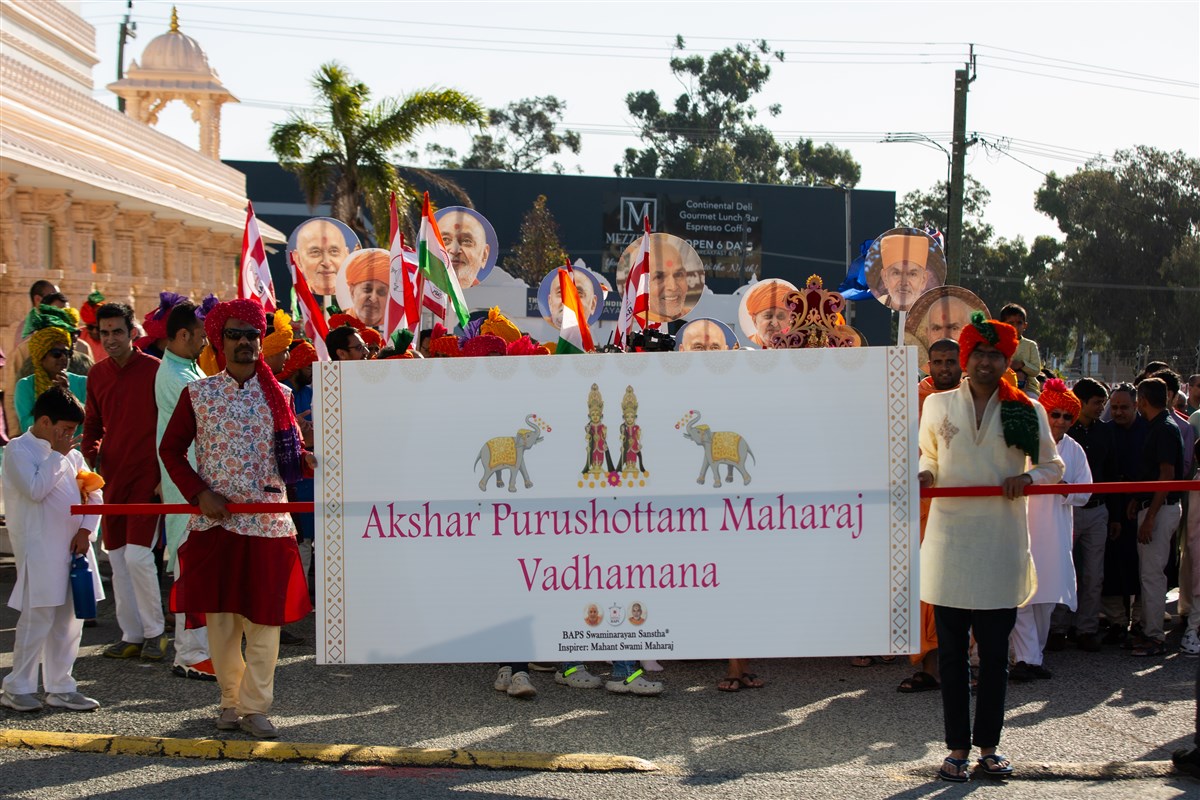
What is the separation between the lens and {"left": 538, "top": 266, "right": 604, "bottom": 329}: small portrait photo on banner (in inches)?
493

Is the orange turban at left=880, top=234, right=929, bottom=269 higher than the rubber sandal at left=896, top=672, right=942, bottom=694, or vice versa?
the orange turban at left=880, top=234, right=929, bottom=269

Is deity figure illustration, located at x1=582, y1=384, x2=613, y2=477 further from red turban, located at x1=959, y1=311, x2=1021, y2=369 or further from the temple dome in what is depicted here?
the temple dome

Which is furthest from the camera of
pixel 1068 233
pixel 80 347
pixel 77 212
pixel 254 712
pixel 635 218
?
pixel 1068 233

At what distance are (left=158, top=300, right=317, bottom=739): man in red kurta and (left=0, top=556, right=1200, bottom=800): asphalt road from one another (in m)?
0.34

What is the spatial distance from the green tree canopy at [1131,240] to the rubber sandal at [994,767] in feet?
164

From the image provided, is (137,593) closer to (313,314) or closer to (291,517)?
(291,517)

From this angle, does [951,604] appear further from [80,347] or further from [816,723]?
[80,347]

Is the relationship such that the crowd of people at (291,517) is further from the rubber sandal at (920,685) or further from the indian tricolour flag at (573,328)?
the indian tricolour flag at (573,328)

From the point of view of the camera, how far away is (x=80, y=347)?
32.4 feet

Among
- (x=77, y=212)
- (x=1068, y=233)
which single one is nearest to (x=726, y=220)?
(x=1068, y=233)

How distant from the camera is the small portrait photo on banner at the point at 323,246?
13.3 metres

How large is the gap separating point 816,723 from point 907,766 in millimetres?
698

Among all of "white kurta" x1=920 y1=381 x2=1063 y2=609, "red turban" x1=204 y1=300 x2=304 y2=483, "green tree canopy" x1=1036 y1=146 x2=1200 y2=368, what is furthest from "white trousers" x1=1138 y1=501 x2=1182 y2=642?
"green tree canopy" x1=1036 y1=146 x2=1200 y2=368

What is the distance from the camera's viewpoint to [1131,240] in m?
52.9
